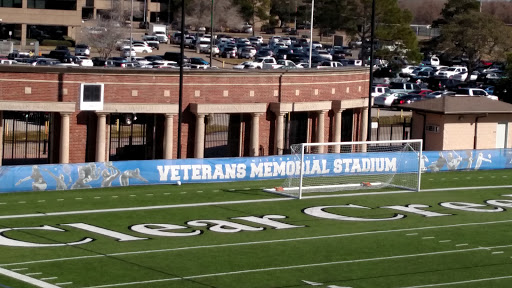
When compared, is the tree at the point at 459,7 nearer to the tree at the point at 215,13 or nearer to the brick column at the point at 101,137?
the tree at the point at 215,13

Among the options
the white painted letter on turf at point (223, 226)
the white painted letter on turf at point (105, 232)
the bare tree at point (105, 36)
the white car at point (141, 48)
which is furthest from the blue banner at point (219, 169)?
the white car at point (141, 48)

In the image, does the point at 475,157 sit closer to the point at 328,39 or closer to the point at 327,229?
the point at 327,229

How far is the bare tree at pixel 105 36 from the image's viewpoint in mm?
85438

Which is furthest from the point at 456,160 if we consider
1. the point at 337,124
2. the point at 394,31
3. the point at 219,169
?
the point at 394,31

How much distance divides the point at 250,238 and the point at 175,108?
1455cm

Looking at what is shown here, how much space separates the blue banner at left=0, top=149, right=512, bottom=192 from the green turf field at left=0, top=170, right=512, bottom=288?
1.98 ft

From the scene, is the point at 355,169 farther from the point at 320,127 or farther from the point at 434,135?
the point at 434,135

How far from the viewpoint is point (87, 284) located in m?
23.1

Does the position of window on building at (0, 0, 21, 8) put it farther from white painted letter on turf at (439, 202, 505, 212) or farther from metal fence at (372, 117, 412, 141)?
white painted letter on turf at (439, 202, 505, 212)

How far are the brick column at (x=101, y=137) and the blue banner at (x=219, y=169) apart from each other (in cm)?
449

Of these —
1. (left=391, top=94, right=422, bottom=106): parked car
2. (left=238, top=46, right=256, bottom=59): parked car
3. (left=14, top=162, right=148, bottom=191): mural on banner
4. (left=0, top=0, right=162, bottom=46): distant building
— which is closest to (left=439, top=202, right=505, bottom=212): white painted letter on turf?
(left=14, top=162, right=148, bottom=191): mural on banner

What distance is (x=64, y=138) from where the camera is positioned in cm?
4122

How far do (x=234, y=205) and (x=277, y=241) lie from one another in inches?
236

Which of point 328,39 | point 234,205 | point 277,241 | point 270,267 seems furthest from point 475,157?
point 328,39
